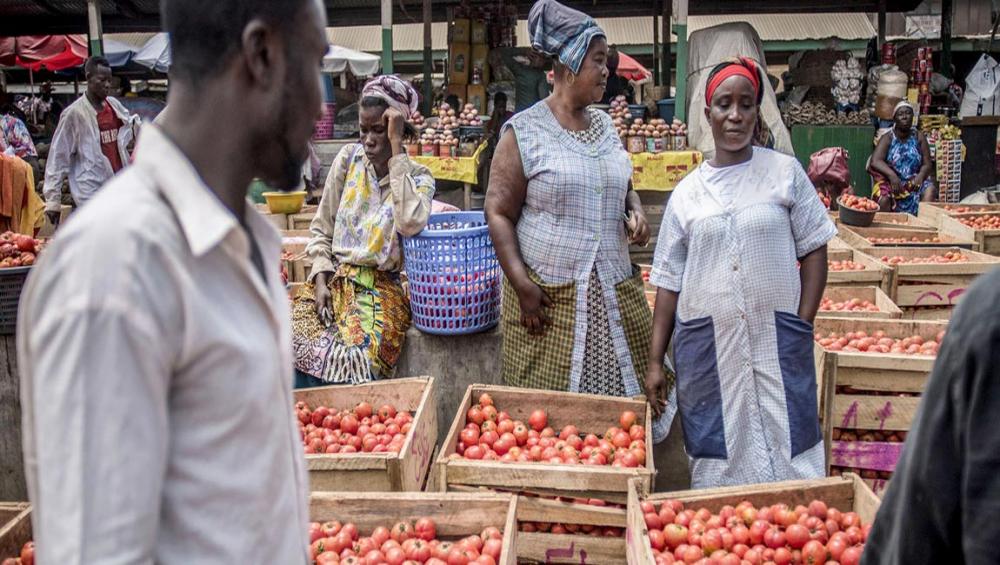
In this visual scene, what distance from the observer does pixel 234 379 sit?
1.03 m

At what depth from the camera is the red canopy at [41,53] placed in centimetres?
1641

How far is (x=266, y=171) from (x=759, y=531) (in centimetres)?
226

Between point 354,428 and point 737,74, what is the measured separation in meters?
2.09

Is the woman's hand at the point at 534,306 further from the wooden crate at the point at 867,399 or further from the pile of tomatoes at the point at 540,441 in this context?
the wooden crate at the point at 867,399

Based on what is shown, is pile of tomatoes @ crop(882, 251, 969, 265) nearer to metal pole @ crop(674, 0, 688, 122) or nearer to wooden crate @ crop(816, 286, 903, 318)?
wooden crate @ crop(816, 286, 903, 318)

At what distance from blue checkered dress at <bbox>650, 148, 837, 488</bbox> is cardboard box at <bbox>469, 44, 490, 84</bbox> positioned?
27.6ft

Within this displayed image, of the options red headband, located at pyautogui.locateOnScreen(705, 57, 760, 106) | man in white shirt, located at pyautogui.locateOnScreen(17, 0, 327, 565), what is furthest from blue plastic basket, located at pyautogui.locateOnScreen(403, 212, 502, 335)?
man in white shirt, located at pyautogui.locateOnScreen(17, 0, 327, 565)

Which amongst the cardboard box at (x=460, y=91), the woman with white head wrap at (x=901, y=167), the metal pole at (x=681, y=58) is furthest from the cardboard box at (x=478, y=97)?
the woman with white head wrap at (x=901, y=167)

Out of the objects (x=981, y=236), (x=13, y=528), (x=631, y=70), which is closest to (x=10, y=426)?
(x=13, y=528)

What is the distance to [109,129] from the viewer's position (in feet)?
22.6

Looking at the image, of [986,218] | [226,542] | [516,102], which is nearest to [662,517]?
[226,542]

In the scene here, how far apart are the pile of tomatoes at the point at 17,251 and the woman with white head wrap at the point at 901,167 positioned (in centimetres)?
731

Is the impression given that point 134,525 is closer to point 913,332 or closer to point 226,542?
point 226,542

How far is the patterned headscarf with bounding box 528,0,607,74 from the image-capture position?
3.17 metres
